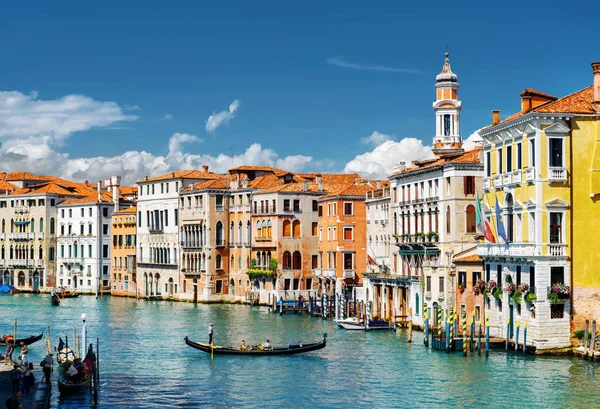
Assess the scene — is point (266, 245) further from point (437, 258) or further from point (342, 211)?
point (437, 258)

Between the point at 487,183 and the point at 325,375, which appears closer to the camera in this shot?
the point at 325,375

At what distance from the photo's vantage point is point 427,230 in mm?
40875

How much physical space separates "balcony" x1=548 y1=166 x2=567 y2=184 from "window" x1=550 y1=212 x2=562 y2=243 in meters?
0.95

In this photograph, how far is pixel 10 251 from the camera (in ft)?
261

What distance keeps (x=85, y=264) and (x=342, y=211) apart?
27825 mm

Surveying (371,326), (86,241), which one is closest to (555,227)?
(371,326)

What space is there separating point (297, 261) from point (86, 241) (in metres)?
22.5

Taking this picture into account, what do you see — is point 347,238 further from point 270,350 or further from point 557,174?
point 557,174

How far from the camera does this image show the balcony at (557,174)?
2908 centimetres

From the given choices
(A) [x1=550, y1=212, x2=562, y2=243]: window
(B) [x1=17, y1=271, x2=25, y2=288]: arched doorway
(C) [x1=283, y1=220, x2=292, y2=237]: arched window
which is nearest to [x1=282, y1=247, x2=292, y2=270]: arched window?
(C) [x1=283, y1=220, x2=292, y2=237]: arched window

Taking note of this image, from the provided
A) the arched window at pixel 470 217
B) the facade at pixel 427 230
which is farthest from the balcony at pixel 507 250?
the arched window at pixel 470 217

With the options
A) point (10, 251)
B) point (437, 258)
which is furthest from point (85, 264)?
point (437, 258)

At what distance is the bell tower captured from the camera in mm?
48281

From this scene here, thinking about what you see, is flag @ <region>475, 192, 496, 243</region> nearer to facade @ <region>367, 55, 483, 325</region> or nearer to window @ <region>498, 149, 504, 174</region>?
window @ <region>498, 149, 504, 174</region>
